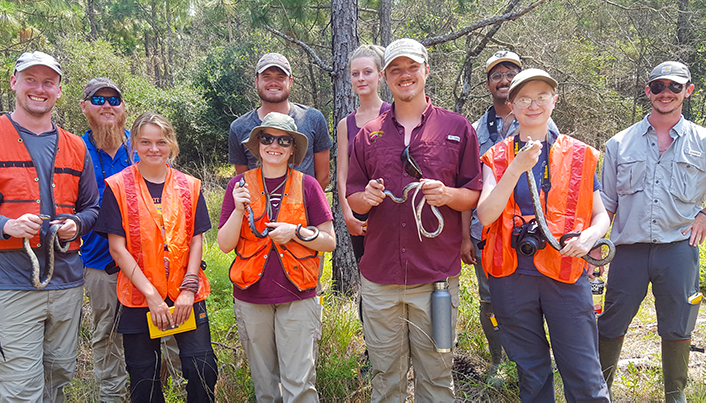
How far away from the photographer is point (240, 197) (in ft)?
9.27

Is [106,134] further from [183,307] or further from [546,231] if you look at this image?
[546,231]

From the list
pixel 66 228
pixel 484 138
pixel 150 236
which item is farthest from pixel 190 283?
pixel 484 138

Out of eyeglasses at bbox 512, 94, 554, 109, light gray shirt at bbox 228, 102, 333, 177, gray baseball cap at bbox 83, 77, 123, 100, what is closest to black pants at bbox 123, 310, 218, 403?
light gray shirt at bbox 228, 102, 333, 177

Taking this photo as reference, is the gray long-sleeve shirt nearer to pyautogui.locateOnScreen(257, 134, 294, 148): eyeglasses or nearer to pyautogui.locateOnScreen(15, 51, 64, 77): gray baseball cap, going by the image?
pyautogui.locateOnScreen(15, 51, 64, 77): gray baseball cap

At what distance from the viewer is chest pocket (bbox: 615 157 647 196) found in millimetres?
3369

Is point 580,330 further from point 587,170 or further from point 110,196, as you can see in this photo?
point 110,196

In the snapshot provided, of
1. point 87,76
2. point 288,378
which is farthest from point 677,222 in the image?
point 87,76

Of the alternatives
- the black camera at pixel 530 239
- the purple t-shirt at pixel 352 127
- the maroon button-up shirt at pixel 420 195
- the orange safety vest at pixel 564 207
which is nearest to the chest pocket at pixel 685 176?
the orange safety vest at pixel 564 207

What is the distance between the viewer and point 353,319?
4.26 m

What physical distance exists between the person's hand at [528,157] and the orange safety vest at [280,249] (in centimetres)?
137

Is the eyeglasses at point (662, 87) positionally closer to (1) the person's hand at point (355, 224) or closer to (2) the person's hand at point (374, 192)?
(2) the person's hand at point (374, 192)

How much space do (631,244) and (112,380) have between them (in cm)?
406

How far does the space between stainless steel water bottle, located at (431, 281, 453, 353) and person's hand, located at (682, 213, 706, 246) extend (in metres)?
1.87

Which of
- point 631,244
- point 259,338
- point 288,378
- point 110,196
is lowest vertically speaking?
point 288,378
